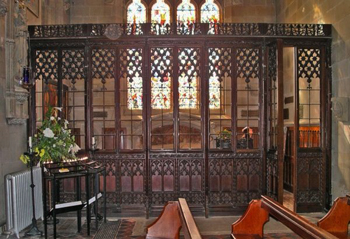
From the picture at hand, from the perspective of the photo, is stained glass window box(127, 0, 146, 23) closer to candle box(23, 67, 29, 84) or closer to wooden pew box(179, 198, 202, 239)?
candle box(23, 67, 29, 84)

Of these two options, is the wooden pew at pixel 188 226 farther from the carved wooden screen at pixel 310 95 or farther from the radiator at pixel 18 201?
the carved wooden screen at pixel 310 95

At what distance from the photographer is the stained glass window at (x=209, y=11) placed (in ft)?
34.3

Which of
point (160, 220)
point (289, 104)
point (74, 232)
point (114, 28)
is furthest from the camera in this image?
point (289, 104)

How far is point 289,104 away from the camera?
799 centimetres

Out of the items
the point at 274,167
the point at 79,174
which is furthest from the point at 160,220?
the point at 274,167

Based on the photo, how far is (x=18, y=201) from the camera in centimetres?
451

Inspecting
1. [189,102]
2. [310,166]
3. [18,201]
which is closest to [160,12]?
[189,102]

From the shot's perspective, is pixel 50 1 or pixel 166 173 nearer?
pixel 166 173

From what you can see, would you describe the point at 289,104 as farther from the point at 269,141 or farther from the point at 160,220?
the point at 160,220

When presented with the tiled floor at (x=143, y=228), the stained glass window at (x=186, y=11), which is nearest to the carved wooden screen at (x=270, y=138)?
the tiled floor at (x=143, y=228)

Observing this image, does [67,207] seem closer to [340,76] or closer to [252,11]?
[340,76]

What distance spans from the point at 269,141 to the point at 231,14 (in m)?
5.29

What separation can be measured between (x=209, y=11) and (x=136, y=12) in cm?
222

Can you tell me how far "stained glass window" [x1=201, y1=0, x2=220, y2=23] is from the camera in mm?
10453
